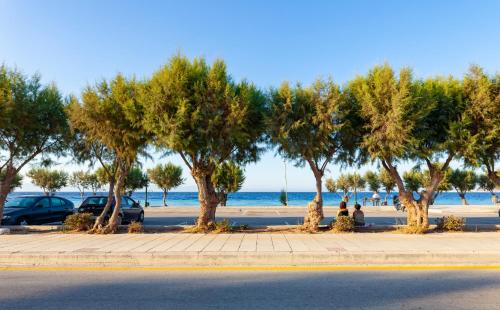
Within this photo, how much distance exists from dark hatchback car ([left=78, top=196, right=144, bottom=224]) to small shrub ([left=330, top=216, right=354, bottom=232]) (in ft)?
33.3

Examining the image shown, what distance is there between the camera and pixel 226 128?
12.4 m

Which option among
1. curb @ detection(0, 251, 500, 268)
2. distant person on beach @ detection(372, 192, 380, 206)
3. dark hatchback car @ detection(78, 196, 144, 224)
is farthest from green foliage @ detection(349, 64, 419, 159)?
distant person on beach @ detection(372, 192, 380, 206)

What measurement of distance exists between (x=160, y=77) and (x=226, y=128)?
9.05ft

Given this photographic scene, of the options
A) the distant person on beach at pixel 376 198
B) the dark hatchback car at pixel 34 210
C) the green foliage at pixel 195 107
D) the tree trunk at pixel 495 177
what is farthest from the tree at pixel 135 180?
the tree trunk at pixel 495 177

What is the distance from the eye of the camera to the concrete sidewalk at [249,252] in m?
8.27

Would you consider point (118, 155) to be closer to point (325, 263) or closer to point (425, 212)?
point (325, 263)

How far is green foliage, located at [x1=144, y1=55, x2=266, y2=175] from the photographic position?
39.6ft

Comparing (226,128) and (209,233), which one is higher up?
(226,128)

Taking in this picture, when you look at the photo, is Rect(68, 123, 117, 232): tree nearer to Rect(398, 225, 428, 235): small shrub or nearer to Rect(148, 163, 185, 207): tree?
Rect(398, 225, 428, 235): small shrub

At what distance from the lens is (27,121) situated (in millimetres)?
13406

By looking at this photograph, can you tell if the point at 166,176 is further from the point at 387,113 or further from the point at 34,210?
the point at 387,113

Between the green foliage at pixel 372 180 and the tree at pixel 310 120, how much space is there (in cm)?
4283

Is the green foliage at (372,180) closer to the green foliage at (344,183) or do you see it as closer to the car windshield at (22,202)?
the green foliage at (344,183)

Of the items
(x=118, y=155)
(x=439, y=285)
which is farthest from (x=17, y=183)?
(x=439, y=285)
